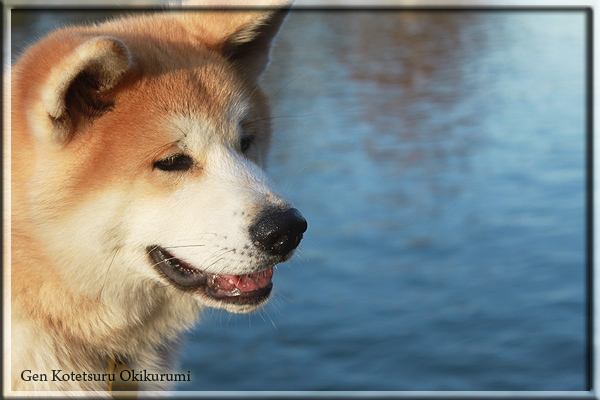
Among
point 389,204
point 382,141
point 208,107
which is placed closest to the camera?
point 208,107

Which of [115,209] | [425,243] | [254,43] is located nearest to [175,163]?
[115,209]

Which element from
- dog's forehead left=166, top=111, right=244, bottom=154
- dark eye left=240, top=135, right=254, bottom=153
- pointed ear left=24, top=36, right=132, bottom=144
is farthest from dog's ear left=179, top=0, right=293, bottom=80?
pointed ear left=24, top=36, right=132, bottom=144

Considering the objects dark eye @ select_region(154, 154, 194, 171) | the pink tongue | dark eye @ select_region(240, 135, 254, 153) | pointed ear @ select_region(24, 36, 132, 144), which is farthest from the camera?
dark eye @ select_region(240, 135, 254, 153)

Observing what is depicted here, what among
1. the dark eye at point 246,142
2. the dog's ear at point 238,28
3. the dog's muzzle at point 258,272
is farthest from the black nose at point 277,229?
the dog's ear at point 238,28

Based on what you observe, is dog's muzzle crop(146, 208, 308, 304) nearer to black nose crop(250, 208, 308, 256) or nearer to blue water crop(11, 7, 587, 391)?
black nose crop(250, 208, 308, 256)

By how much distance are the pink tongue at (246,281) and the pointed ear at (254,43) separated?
107 cm

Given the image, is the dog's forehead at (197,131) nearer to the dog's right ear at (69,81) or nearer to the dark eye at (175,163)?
the dark eye at (175,163)

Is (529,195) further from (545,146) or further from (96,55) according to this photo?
(96,55)

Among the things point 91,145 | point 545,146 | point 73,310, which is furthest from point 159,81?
point 545,146

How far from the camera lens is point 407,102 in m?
17.3

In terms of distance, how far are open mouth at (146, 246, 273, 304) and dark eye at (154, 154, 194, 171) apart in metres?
0.37

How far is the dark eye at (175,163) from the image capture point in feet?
8.92

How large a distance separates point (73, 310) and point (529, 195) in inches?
385

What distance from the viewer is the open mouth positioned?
2.80 m
